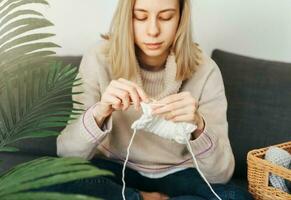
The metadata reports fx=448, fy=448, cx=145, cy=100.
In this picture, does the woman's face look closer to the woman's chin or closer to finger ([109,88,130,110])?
the woman's chin

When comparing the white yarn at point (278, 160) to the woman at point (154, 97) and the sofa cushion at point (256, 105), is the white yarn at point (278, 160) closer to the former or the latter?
the woman at point (154, 97)

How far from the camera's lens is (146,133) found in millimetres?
1233

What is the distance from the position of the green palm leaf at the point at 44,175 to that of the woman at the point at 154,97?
500mm

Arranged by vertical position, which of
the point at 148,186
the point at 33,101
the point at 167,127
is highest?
the point at 33,101

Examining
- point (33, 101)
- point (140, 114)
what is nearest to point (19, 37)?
point (33, 101)

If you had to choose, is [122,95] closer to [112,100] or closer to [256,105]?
[112,100]

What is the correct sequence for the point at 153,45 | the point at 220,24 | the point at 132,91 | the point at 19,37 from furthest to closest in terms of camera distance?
1. the point at 220,24
2. the point at 153,45
3. the point at 132,91
4. the point at 19,37

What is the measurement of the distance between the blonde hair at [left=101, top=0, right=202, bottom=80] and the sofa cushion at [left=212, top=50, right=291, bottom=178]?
237mm

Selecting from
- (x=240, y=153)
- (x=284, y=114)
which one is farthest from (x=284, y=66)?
(x=240, y=153)

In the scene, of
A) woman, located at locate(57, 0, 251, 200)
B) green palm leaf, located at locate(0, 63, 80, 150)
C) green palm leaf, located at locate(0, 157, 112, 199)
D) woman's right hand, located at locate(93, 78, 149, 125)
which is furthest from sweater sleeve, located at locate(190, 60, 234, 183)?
green palm leaf, located at locate(0, 157, 112, 199)

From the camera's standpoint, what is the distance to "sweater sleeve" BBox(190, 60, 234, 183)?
111 centimetres

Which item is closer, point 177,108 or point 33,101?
point 33,101

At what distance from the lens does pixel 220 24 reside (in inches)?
64.9

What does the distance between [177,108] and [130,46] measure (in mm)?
299
